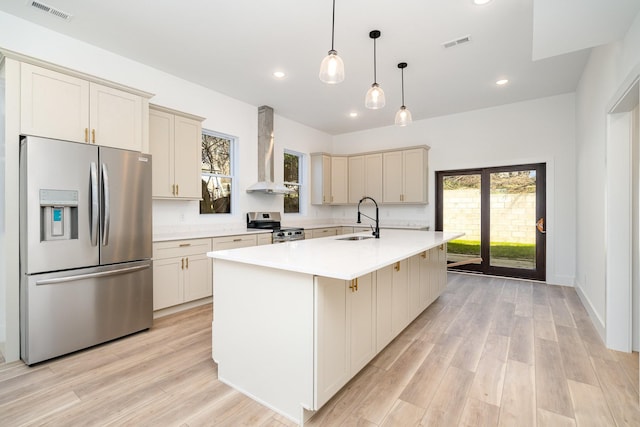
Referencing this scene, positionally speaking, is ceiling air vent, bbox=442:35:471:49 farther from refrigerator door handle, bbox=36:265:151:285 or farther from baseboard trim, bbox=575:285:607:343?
refrigerator door handle, bbox=36:265:151:285

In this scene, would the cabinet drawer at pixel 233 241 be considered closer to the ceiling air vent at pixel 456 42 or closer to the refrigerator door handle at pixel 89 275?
the refrigerator door handle at pixel 89 275

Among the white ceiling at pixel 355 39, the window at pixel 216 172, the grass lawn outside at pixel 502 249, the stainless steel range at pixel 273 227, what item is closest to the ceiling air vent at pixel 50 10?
the white ceiling at pixel 355 39

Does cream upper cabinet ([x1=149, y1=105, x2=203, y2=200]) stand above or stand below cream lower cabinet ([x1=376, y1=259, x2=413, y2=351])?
above

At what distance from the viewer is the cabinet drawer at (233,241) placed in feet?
12.5

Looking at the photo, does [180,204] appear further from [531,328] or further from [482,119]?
[482,119]

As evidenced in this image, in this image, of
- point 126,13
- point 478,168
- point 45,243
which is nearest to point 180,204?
point 45,243

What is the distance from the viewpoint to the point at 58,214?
8.00 feet

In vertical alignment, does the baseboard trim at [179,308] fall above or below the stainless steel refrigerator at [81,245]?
below

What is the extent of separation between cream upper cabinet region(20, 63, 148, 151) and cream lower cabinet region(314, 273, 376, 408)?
2.57 metres

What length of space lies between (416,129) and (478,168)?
1.41m

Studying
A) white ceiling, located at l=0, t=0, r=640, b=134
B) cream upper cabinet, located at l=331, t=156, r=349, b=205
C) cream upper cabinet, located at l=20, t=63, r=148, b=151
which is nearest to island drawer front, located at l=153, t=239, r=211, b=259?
cream upper cabinet, located at l=20, t=63, r=148, b=151

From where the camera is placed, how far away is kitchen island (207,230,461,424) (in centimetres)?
164

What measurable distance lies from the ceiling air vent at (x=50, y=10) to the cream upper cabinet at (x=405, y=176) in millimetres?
4921

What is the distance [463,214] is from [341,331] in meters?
4.52
